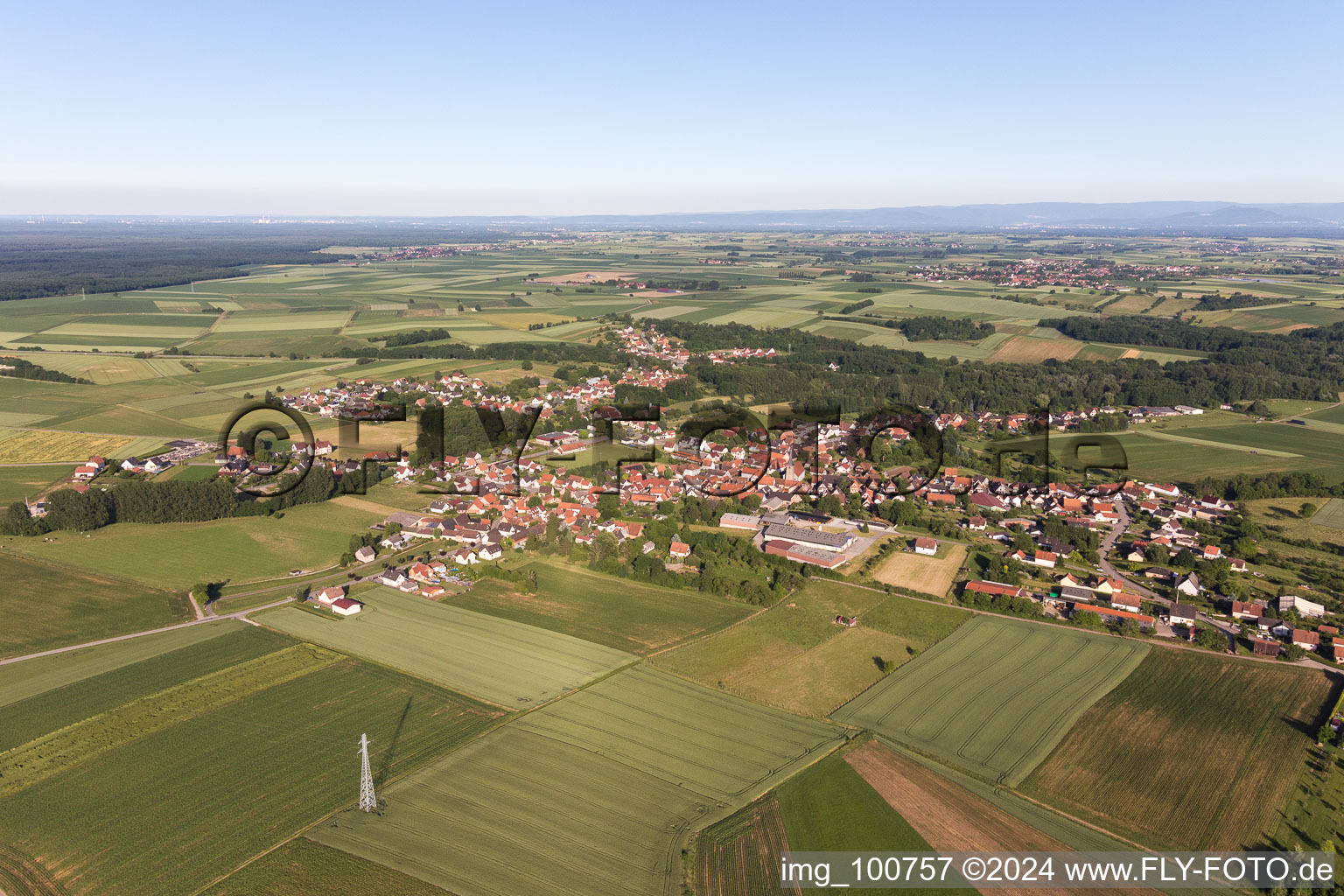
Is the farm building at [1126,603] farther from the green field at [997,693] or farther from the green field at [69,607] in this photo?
the green field at [69,607]

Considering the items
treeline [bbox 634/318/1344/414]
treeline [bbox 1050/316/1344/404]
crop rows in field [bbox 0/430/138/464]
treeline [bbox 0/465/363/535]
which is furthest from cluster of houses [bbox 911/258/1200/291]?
crop rows in field [bbox 0/430/138/464]

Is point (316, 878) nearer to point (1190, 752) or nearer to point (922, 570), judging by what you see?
point (1190, 752)

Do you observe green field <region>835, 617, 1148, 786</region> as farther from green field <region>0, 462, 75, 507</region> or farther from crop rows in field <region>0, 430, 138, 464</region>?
crop rows in field <region>0, 430, 138, 464</region>

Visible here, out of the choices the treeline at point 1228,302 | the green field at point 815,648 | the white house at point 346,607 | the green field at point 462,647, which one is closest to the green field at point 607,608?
the green field at point 462,647

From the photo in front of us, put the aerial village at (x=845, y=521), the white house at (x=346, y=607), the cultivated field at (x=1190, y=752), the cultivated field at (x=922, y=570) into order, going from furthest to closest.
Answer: the cultivated field at (x=922, y=570), the aerial village at (x=845, y=521), the white house at (x=346, y=607), the cultivated field at (x=1190, y=752)

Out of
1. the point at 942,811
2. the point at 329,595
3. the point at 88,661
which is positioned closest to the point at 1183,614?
the point at 942,811

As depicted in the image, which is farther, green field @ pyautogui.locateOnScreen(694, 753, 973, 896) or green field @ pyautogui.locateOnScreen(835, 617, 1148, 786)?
green field @ pyautogui.locateOnScreen(835, 617, 1148, 786)

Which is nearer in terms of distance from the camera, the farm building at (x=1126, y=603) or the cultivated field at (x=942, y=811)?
the cultivated field at (x=942, y=811)
